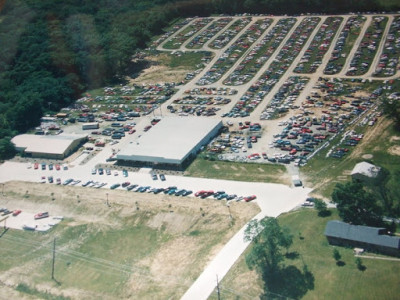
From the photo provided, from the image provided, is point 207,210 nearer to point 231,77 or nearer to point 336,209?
point 336,209

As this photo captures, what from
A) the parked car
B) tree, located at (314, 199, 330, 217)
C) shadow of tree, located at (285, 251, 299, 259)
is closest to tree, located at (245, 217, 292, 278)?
shadow of tree, located at (285, 251, 299, 259)

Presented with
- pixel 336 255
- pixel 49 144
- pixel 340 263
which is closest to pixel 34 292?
pixel 336 255

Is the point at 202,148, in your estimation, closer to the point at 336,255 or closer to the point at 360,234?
the point at 360,234

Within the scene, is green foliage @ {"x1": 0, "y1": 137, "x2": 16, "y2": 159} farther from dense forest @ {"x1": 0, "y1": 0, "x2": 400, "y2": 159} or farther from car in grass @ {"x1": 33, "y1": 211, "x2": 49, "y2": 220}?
car in grass @ {"x1": 33, "y1": 211, "x2": 49, "y2": 220}

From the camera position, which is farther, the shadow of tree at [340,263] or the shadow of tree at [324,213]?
the shadow of tree at [324,213]

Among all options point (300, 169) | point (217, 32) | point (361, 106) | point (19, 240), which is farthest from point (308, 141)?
point (217, 32)

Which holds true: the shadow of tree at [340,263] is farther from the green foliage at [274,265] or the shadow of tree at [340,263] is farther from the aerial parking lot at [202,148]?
the aerial parking lot at [202,148]

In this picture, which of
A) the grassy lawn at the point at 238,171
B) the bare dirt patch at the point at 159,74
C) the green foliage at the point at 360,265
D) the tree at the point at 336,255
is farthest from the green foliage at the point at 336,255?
the bare dirt patch at the point at 159,74

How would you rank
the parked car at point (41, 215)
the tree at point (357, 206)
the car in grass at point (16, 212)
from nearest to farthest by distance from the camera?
the tree at point (357, 206), the parked car at point (41, 215), the car in grass at point (16, 212)
